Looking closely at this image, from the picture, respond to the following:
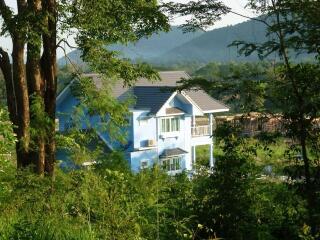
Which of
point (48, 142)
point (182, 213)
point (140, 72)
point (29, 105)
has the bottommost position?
point (182, 213)

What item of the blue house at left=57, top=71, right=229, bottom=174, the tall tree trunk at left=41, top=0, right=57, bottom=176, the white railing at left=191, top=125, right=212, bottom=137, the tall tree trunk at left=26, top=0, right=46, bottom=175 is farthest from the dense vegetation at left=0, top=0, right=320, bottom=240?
the white railing at left=191, top=125, right=212, bottom=137

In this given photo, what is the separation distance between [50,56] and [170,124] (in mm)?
23608

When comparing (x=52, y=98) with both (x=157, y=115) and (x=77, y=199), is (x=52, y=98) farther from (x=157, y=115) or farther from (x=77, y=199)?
(x=157, y=115)

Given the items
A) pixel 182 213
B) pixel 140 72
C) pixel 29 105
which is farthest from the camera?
pixel 140 72

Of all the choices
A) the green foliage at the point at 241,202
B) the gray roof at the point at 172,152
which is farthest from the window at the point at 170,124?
the green foliage at the point at 241,202

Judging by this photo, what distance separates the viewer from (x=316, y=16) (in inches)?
236

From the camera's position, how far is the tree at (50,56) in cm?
1045

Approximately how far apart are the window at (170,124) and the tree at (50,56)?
866 inches

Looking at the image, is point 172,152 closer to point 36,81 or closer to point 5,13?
point 36,81

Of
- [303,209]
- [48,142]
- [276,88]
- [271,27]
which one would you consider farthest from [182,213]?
[48,142]

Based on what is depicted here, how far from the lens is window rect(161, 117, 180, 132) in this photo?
3449 cm

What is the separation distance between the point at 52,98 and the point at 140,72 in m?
2.05

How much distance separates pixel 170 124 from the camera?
114ft

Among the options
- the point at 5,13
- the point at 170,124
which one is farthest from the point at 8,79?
the point at 170,124
